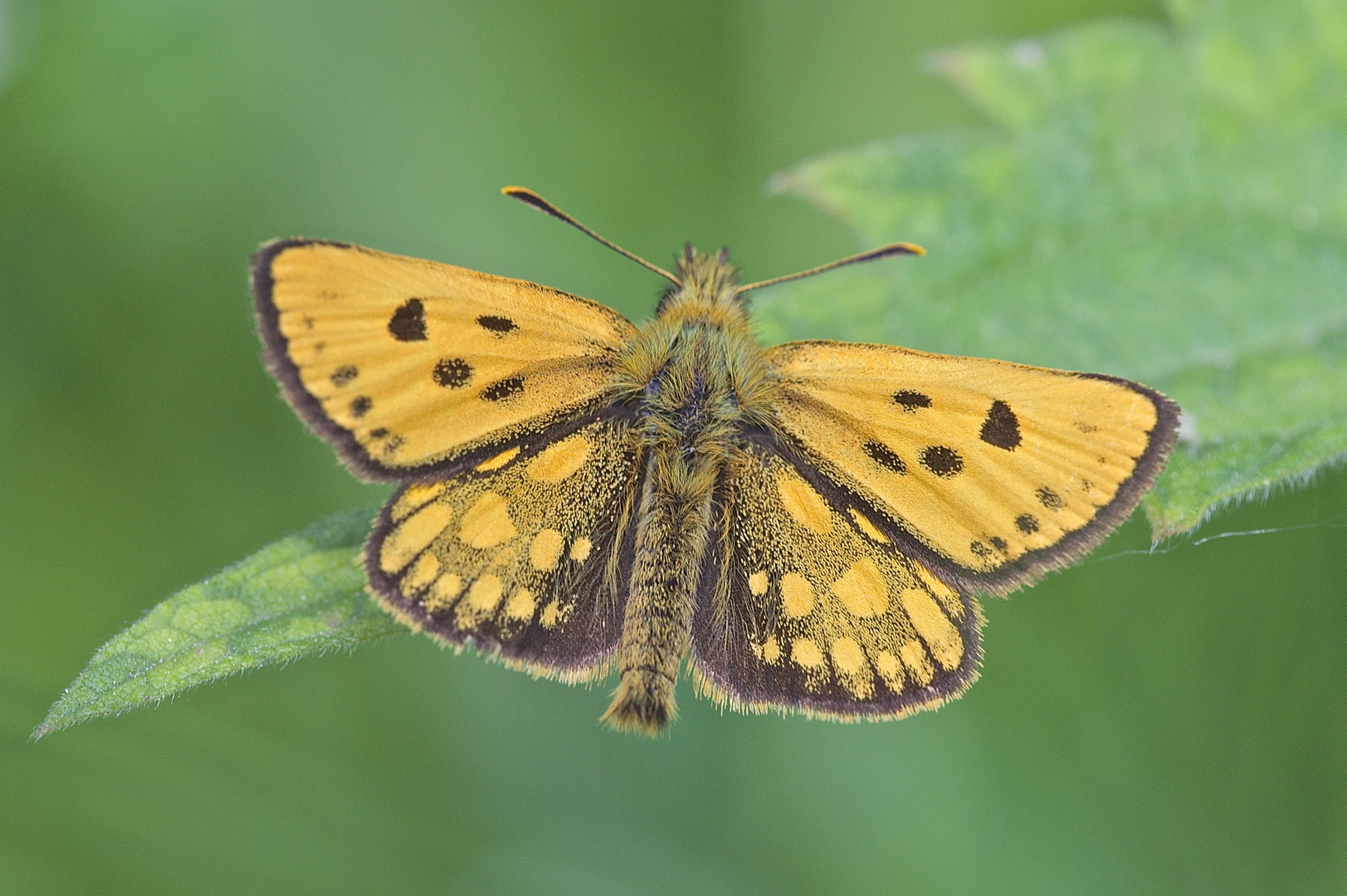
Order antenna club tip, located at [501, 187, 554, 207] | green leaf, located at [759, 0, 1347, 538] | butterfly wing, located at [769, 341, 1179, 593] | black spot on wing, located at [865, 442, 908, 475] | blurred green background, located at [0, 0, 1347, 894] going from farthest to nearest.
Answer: green leaf, located at [759, 0, 1347, 538], blurred green background, located at [0, 0, 1347, 894], antenna club tip, located at [501, 187, 554, 207], black spot on wing, located at [865, 442, 908, 475], butterfly wing, located at [769, 341, 1179, 593]

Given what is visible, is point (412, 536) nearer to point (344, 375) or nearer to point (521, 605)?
point (521, 605)

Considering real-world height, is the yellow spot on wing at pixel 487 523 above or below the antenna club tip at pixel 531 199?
below

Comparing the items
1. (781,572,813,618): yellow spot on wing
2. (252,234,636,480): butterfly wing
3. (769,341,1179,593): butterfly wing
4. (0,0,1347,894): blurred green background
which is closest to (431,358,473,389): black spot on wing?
(252,234,636,480): butterfly wing

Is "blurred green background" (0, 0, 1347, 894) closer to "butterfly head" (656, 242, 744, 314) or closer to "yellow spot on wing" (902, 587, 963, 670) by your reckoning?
"yellow spot on wing" (902, 587, 963, 670)

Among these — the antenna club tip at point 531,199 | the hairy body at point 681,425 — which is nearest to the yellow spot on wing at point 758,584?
the hairy body at point 681,425

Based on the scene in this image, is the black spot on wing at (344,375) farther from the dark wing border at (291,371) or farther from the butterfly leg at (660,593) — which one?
the butterfly leg at (660,593)

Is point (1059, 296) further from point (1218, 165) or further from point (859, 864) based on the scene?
point (859, 864)
